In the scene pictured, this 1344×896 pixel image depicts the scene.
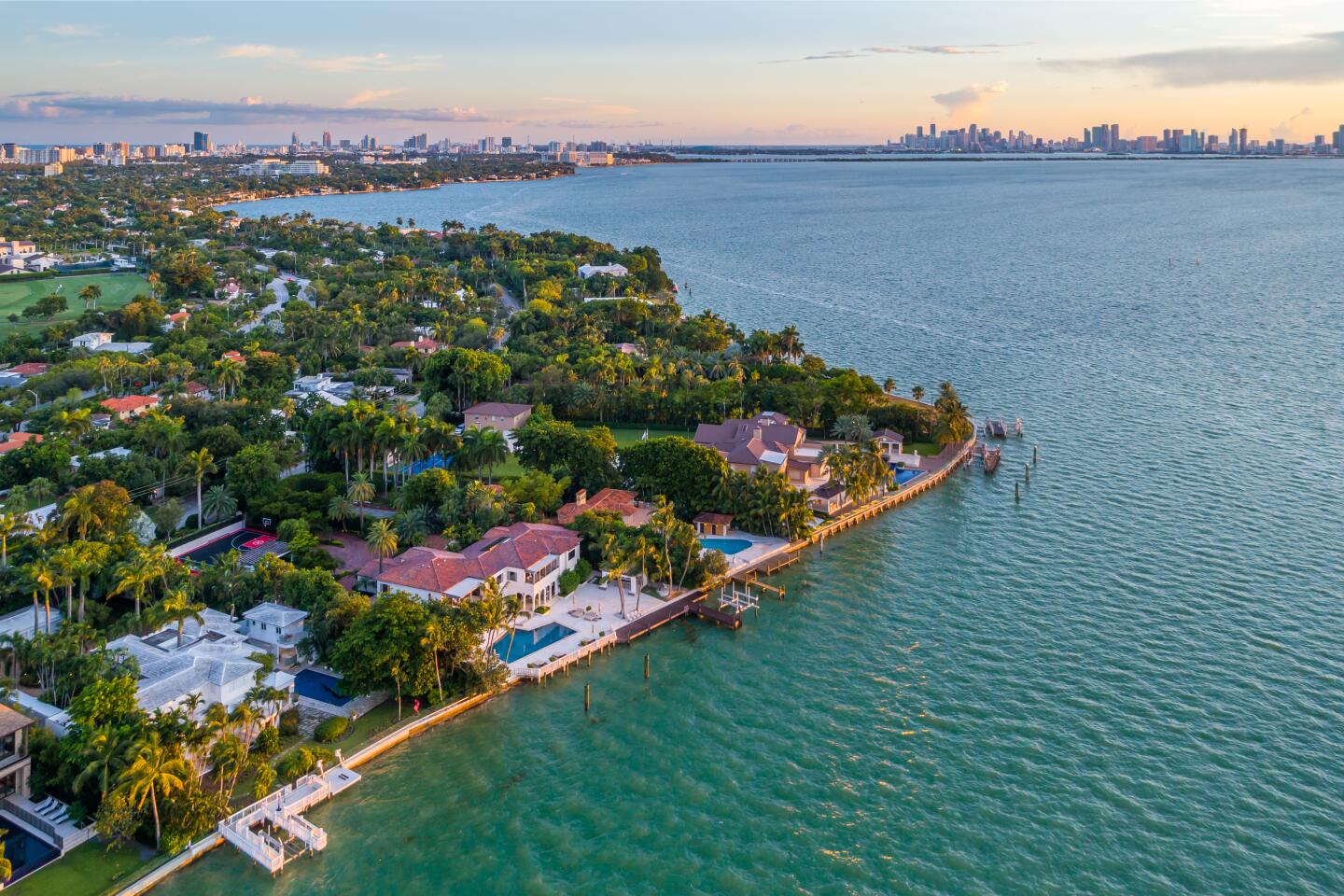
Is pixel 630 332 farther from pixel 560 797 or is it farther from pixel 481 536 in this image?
pixel 560 797

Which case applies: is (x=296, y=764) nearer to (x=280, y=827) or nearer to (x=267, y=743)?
(x=267, y=743)

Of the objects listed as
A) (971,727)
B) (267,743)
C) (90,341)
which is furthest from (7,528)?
(90,341)

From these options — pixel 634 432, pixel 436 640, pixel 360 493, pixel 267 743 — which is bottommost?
pixel 267 743

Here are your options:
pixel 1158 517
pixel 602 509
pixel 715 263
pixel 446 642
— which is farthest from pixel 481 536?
pixel 715 263

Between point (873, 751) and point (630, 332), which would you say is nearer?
point (873, 751)

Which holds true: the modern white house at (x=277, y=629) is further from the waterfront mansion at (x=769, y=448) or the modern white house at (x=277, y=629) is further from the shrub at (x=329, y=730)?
the waterfront mansion at (x=769, y=448)

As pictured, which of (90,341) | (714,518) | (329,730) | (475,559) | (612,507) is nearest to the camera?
(329,730)

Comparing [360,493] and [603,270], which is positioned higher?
[603,270]
